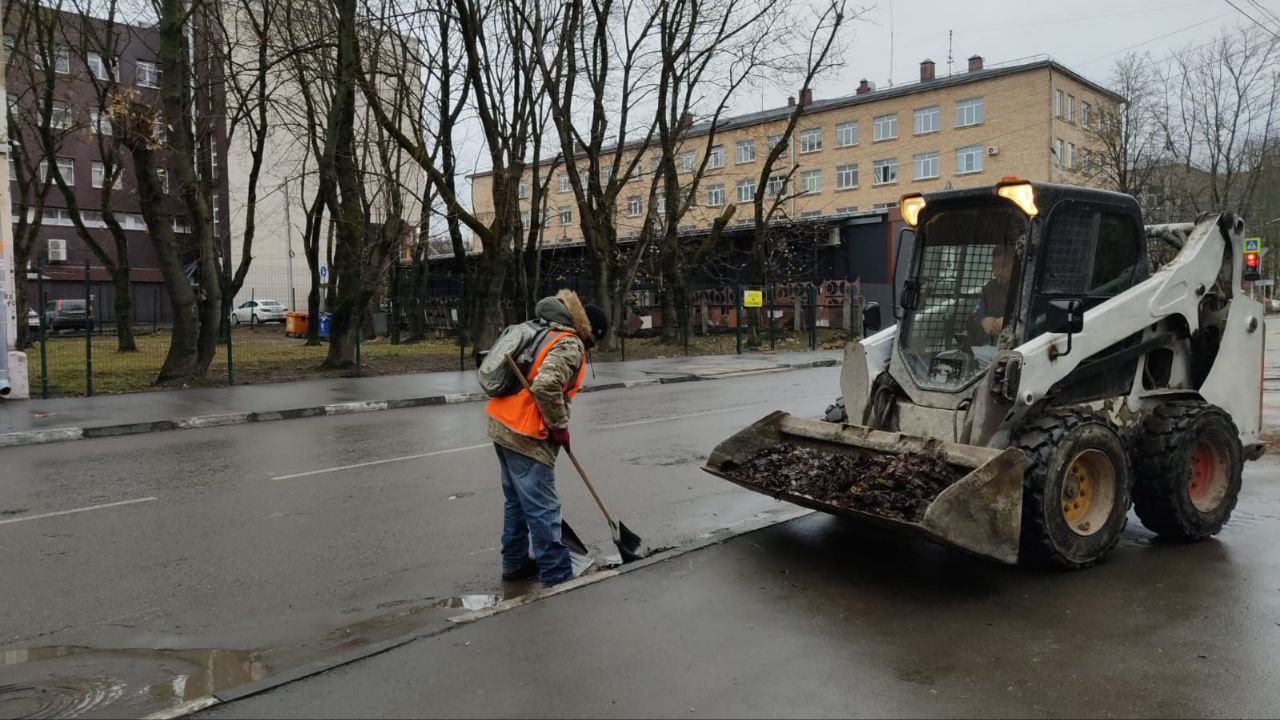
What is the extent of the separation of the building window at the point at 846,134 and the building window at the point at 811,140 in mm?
1379

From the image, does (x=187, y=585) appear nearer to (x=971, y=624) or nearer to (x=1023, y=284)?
(x=971, y=624)

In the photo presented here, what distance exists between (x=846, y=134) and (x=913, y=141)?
4885 millimetres

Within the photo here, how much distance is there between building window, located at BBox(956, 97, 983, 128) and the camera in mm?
51844

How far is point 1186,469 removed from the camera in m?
5.34

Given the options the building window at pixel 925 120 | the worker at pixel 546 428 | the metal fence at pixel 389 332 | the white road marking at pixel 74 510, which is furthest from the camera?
the building window at pixel 925 120

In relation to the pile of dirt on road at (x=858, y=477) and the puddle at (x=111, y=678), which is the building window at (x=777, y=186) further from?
the puddle at (x=111, y=678)

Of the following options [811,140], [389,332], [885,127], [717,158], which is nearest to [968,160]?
[885,127]

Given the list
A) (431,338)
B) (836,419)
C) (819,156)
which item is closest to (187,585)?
(836,419)

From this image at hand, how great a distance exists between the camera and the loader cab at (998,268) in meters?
5.22

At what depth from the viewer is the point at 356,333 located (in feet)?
63.3

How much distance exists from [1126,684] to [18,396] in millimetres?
16165

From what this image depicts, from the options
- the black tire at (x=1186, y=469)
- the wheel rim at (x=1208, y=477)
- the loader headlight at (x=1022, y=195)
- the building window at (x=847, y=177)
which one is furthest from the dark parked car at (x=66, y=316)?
the building window at (x=847, y=177)

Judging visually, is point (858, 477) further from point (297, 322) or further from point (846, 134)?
point (846, 134)

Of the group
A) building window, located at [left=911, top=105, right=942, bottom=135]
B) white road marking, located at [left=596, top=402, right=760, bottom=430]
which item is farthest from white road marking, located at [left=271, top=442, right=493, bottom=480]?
building window, located at [left=911, top=105, right=942, bottom=135]
